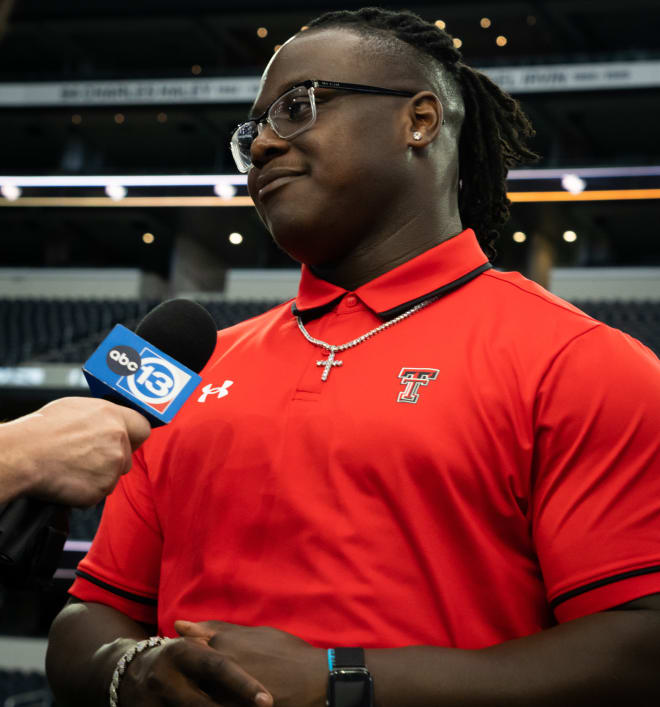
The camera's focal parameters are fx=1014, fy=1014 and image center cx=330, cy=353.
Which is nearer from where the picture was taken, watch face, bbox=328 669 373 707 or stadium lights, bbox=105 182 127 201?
watch face, bbox=328 669 373 707

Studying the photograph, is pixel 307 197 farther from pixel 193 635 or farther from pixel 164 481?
pixel 193 635

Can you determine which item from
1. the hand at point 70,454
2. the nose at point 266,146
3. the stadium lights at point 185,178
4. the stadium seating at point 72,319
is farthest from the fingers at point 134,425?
the stadium lights at point 185,178

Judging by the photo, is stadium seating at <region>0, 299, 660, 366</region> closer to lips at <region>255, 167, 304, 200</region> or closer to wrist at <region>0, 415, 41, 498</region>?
lips at <region>255, 167, 304, 200</region>

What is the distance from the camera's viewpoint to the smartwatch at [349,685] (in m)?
1.13

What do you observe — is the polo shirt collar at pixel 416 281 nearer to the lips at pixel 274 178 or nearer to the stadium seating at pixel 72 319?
the lips at pixel 274 178

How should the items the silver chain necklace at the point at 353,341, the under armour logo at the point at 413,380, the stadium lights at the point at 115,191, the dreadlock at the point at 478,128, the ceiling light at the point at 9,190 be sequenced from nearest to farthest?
1. the under armour logo at the point at 413,380
2. the silver chain necklace at the point at 353,341
3. the dreadlock at the point at 478,128
4. the stadium lights at the point at 115,191
5. the ceiling light at the point at 9,190

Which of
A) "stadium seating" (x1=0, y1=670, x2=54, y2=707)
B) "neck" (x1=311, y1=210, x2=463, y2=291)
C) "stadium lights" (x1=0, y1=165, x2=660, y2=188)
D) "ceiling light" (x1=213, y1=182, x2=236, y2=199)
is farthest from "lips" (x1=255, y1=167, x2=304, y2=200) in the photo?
"ceiling light" (x1=213, y1=182, x2=236, y2=199)

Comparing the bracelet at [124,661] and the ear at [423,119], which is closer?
the bracelet at [124,661]

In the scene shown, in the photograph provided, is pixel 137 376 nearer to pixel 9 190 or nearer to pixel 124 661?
pixel 124 661

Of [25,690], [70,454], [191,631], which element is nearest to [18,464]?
[70,454]

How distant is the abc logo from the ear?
1.97 ft

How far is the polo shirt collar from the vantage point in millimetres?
1465

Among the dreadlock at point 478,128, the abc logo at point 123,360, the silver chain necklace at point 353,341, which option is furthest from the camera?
the dreadlock at point 478,128

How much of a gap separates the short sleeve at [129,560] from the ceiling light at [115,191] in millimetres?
13376
